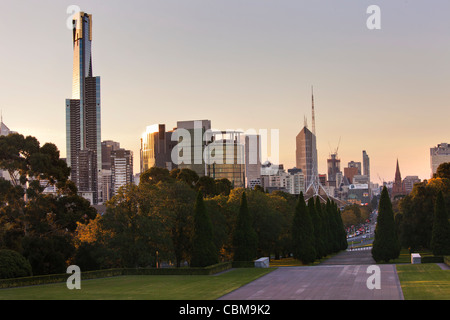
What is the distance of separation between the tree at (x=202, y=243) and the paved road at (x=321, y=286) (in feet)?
21.9

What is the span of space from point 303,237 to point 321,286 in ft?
95.2

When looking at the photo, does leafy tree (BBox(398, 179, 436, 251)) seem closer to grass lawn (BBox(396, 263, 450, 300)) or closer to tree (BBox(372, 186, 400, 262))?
tree (BBox(372, 186, 400, 262))

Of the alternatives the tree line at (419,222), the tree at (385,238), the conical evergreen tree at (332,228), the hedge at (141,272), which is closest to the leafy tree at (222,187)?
the conical evergreen tree at (332,228)

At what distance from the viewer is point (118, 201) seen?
56125 mm

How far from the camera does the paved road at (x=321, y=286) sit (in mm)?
31812

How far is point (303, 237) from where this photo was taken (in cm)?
6544

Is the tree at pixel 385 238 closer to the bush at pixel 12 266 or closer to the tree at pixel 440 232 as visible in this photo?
the tree at pixel 440 232

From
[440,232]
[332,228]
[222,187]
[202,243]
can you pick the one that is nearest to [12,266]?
[202,243]

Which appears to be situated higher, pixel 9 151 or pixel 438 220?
pixel 9 151

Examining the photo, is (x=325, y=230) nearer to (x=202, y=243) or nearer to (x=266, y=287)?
(x=202, y=243)

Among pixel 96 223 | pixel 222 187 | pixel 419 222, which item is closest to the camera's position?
pixel 96 223

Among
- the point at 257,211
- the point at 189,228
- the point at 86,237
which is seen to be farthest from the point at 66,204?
the point at 257,211
